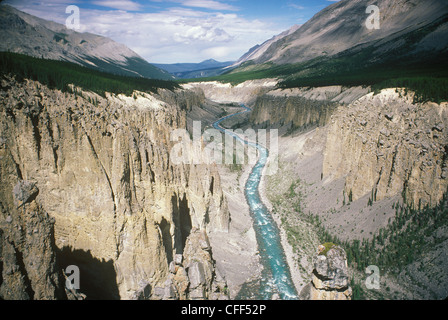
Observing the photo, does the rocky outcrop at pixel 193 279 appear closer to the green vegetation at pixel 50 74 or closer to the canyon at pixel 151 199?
the canyon at pixel 151 199

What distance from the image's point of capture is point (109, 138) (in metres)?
17.5

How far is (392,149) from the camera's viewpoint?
3212 cm

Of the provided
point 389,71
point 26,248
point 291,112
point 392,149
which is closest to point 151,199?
point 26,248

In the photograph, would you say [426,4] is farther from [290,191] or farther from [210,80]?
[290,191]

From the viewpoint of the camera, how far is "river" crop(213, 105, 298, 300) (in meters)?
25.0

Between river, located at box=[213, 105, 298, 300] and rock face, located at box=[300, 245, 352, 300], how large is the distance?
14.0 metres

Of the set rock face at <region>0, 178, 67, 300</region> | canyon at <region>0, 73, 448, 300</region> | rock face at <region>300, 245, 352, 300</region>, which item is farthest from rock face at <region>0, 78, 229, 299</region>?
rock face at <region>300, 245, 352, 300</region>

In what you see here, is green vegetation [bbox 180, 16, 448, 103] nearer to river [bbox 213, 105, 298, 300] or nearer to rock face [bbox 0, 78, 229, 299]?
river [bbox 213, 105, 298, 300]

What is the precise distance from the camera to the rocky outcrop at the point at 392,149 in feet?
89.2

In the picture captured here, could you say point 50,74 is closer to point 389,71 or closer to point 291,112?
point 291,112

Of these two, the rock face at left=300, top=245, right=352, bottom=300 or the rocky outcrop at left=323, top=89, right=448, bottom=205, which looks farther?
the rocky outcrop at left=323, top=89, right=448, bottom=205
